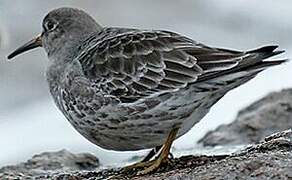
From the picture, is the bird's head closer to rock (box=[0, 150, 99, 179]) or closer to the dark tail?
rock (box=[0, 150, 99, 179])

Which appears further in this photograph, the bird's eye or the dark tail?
the bird's eye

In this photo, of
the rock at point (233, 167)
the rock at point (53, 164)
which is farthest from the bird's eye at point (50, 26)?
the rock at point (233, 167)

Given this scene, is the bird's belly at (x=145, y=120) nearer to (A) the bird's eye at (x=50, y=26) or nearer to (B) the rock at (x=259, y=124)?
(A) the bird's eye at (x=50, y=26)

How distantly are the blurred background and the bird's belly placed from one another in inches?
122

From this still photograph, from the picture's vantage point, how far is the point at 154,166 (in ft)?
20.0

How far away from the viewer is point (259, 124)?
8250 mm

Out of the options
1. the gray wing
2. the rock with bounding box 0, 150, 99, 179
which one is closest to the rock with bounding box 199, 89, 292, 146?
the rock with bounding box 0, 150, 99, 179

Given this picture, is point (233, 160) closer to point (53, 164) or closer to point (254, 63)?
point (254, 63)

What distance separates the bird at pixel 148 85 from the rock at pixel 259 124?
183 cm

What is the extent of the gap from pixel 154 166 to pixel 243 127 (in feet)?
7.78

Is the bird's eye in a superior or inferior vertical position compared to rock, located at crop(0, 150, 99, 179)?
superior

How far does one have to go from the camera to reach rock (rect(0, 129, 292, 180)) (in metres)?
5.22

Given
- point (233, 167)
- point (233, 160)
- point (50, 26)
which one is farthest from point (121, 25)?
point (233, 167)

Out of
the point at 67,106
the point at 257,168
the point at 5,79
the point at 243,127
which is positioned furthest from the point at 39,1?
the point at 257,168
